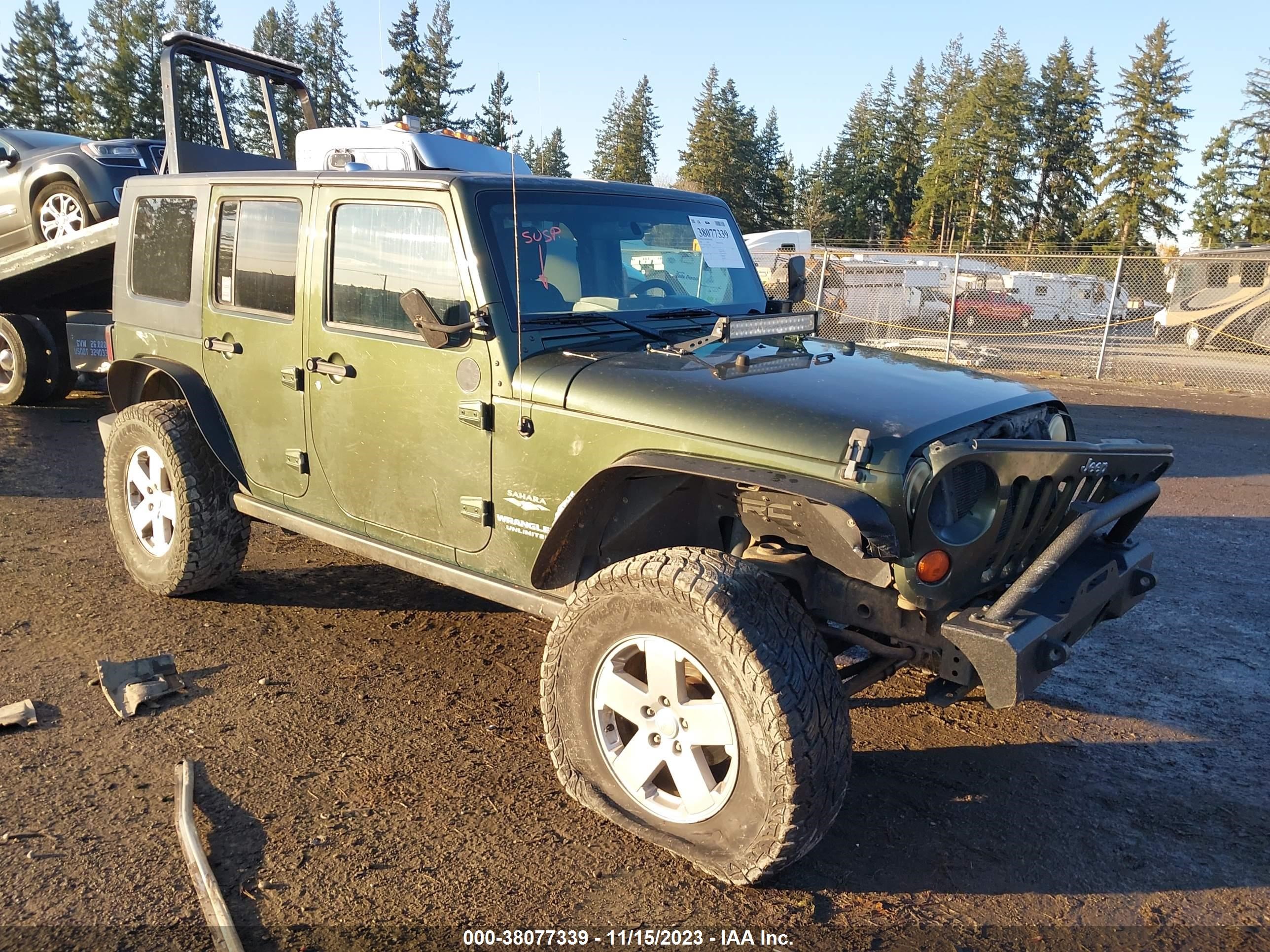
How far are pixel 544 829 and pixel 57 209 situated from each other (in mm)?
9433

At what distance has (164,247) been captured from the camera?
5008 mm

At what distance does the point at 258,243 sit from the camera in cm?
445

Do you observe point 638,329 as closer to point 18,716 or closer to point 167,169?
point 18,716

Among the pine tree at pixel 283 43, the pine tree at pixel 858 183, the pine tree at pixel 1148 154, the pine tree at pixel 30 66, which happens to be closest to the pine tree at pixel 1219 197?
the pine tree at pixel 1148 154

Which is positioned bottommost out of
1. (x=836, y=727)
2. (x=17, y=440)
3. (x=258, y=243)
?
(x=17, y=440)

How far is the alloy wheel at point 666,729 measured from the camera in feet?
9.50

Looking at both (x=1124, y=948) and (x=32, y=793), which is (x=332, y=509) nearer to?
(x=32, y=793)

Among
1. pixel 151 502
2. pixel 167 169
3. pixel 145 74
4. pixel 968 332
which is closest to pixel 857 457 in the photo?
pixel 151 502

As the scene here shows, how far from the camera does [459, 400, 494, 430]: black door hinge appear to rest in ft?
11.6

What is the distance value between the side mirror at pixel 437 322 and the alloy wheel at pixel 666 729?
131 centimetres

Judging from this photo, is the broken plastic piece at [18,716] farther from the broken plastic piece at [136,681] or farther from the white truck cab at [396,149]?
the white truck cab at [396,149]

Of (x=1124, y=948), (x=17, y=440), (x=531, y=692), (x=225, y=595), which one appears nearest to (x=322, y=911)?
(x=531, y=692)

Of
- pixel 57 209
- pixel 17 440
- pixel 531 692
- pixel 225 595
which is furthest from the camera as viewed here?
pixel 57 209

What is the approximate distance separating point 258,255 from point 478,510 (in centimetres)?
184
